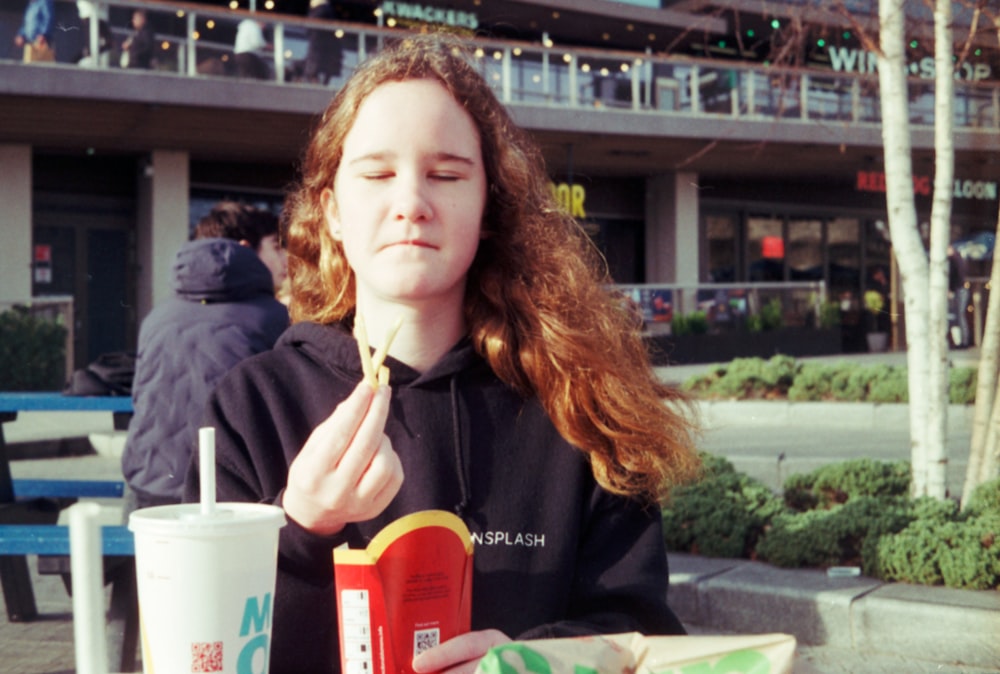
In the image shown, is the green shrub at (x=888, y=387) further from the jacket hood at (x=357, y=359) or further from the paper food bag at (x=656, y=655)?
the paper food bag at (x=656, y=655)

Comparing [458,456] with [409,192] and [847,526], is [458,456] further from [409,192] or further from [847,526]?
[847,526]

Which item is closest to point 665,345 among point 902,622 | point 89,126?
point 89,126

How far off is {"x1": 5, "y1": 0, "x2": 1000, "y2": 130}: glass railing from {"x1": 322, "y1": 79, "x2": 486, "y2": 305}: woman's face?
13178 millimetres

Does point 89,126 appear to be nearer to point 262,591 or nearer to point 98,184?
point 98,184

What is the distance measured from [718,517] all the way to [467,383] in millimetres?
3682

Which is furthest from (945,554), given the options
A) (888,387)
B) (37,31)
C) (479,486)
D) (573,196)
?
(573,196)

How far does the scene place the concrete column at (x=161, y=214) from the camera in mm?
20469

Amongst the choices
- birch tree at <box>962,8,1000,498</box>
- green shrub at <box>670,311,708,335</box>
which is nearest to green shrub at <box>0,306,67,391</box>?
green shrub at <box>670,311,708,335</box>

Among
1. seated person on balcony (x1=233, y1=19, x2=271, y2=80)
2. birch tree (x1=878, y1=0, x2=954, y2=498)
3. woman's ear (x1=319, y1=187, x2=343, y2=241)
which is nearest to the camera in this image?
woman's ear (x1=319, y1=187, x2=343, y2=241)

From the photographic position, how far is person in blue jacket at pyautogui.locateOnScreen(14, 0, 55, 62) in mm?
16062

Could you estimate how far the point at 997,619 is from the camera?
4.17 m

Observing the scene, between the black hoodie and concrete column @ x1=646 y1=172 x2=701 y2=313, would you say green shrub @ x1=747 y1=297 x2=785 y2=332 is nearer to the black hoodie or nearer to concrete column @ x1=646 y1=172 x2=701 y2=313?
concrete column @ x1=646 y1=172 x2=701 y2=313

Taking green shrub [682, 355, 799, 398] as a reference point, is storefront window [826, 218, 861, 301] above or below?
above

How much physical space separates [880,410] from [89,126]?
1333cm
